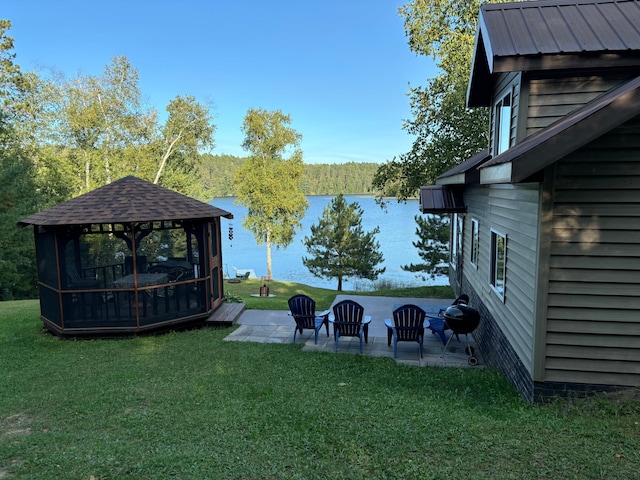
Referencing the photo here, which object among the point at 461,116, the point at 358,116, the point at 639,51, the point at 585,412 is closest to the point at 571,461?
the point at 585,412

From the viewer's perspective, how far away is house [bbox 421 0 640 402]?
365 cm

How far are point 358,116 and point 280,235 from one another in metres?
20.7

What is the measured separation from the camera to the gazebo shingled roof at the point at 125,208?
7.39 m

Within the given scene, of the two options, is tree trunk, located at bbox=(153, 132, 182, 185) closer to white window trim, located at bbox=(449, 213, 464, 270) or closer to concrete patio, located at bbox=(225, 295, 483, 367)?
concrete patio, located at bbox=(225, 295, 483, 367)

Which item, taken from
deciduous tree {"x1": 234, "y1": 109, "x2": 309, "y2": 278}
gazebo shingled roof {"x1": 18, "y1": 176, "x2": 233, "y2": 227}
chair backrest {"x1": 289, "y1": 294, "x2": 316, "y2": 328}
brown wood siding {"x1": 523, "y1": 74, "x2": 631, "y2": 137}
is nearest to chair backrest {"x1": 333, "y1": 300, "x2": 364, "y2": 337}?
chair backrest {"x1": 289, "y1": 294, "x2": 316, "y2": 328}

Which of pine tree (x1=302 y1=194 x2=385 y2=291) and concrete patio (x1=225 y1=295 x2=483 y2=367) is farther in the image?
pine tree (x1=302 y1=194 x2=385 y2=291)

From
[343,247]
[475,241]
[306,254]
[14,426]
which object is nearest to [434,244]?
[343,247]

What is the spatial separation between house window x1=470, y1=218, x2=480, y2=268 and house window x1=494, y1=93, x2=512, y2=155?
1.98 metres

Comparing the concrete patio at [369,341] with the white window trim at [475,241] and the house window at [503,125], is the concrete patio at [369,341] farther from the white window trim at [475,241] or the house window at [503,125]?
the house window at [503,125]

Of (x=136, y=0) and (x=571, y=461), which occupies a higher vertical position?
(x=136, y=0)

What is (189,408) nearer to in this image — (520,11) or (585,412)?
(585,412)

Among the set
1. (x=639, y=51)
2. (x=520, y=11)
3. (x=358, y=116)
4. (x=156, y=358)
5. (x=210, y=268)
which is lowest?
(x=156, y=358)

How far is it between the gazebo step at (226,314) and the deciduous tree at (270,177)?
19.4 metres

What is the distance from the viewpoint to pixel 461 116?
14.7 meters
